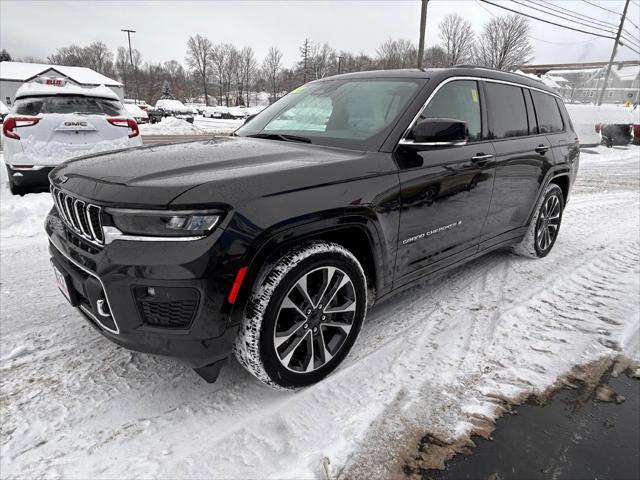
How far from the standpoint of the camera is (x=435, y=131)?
99.5 inches

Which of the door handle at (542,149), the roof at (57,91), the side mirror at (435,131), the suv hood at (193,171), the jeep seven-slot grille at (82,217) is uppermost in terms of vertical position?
the roof at (57,91)

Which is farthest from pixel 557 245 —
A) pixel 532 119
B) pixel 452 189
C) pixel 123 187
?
pixel 123 187

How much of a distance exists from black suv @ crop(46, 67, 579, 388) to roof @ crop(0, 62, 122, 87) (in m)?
61.1

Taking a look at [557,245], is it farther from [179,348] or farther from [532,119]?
[179,348]

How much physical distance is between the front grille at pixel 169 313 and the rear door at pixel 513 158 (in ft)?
8.31

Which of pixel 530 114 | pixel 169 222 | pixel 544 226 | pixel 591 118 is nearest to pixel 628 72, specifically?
pixel 591 118

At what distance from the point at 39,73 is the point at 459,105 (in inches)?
2771

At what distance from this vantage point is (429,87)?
112 inches

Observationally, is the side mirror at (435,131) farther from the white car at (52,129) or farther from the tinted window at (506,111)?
the white car at (52,129)

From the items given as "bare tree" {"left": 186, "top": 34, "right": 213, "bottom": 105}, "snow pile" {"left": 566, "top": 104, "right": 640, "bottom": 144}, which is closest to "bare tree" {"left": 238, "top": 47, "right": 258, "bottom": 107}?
"bare tree" {"left": 186, "top": 34, "right": 213, "bottom": 105}

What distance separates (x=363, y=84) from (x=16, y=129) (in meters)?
5.02

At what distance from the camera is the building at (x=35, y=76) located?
178ft

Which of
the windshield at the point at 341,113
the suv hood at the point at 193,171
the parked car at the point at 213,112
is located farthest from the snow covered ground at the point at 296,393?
the parked car at the point at 213,112

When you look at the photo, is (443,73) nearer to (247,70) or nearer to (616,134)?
(616,134)
